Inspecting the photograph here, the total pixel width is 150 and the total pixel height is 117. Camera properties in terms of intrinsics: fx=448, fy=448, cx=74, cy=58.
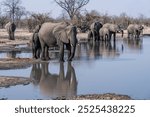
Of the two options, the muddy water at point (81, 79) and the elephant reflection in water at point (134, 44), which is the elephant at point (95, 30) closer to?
the elephant reflection in water at point (134, 44)

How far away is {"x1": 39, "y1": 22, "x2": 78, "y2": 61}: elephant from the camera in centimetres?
2219

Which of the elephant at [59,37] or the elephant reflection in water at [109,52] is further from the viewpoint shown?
the elephant reflection in water at [109,52]

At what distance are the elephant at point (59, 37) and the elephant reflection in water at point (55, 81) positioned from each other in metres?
1.93

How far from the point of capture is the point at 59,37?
2284cm

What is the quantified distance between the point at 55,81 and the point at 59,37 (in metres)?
7.27

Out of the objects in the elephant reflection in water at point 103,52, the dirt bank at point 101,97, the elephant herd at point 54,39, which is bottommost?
the elephant reflection in water at point 103,52

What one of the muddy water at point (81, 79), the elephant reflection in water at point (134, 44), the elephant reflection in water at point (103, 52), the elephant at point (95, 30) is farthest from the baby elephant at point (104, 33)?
the muddy water at point (81, 79)

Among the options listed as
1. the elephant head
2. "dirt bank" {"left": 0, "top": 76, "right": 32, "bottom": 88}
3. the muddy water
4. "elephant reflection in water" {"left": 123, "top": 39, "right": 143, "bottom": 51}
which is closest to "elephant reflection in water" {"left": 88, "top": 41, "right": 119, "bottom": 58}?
"elephant reflection in water" {"left": 123, "top": 39, "right": 143, "bottom": 51}

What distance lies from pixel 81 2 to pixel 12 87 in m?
63.6

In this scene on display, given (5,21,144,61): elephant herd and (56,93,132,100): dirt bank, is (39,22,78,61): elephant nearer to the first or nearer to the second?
(5,21,144,61): elephant herd

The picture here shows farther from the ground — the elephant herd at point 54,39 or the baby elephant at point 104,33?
the elephant herd at point 54,39

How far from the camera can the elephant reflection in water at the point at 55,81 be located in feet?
43.8

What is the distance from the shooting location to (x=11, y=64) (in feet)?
69.8

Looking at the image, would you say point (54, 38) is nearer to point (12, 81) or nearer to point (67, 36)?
point (67, 36)
